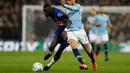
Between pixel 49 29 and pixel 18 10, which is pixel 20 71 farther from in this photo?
pixel 18 10

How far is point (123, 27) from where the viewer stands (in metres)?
34.2

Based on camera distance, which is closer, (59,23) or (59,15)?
(59,15)

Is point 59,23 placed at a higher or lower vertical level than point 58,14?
lower

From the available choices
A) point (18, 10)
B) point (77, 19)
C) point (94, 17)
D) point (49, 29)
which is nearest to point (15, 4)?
point (18, 10)

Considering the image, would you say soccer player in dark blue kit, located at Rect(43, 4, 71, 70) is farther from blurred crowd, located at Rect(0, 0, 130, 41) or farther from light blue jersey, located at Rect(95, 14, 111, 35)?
blurred crowd, located at Rect(0, 0, 130, 41)

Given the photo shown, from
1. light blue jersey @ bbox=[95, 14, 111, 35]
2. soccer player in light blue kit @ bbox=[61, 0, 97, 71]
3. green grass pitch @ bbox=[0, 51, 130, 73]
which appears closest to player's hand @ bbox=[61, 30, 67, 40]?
soccer player in light blue kit @ bbox=[61, 0, 97, 71]

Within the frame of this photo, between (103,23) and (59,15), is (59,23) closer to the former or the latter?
(59,15)

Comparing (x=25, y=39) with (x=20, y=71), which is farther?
(x=25, y=39)

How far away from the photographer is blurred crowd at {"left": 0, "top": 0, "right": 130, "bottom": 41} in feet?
112

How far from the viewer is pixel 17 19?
36250 mm

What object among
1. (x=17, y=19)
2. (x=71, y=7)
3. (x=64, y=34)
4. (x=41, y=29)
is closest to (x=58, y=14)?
(x=71, y=7)

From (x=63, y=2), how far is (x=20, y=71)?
7.93 ft

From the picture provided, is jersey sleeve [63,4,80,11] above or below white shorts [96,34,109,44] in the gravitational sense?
above

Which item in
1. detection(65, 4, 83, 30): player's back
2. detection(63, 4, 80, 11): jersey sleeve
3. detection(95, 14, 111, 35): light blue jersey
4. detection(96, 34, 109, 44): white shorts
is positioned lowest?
detection(96, 34, 109, 44): white shorts
